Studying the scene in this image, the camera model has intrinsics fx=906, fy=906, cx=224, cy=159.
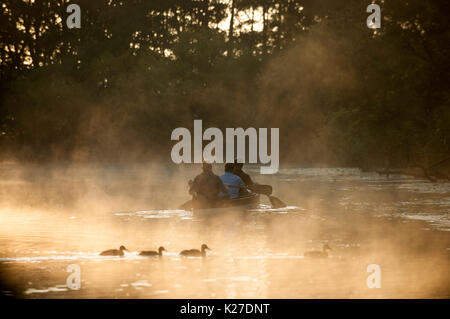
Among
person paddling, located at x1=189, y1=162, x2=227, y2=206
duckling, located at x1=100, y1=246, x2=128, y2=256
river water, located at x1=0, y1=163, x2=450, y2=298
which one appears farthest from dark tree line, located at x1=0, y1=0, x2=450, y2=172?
duckling, located at x1=100, y1=246, x2=128, y2=256

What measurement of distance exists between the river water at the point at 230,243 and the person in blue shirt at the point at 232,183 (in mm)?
940

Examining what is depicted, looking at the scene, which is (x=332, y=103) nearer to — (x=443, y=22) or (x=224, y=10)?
(x=443, y=22)

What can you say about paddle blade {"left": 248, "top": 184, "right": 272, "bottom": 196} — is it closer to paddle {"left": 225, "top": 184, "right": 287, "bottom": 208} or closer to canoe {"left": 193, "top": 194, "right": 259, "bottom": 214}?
paddle {"left": 225, "top": 184, "right": 287, "bottom": 208}

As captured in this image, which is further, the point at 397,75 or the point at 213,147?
the point at 213,147

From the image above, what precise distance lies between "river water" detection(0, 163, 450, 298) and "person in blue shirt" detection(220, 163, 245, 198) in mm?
940

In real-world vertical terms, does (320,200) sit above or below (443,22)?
below

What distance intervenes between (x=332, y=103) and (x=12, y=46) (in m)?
33.6

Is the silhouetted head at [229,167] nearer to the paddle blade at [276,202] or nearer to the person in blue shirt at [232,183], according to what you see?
the person in blue shirt at [232,183]

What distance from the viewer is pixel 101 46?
74312mm

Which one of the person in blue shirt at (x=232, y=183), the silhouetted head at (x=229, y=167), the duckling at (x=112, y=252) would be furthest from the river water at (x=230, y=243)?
the silhouetted head at (x=229, y=167)

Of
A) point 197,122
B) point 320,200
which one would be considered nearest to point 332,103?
point 320,200

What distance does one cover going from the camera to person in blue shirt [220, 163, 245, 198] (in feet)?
86.3

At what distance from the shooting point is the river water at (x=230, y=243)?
13.5 meters
